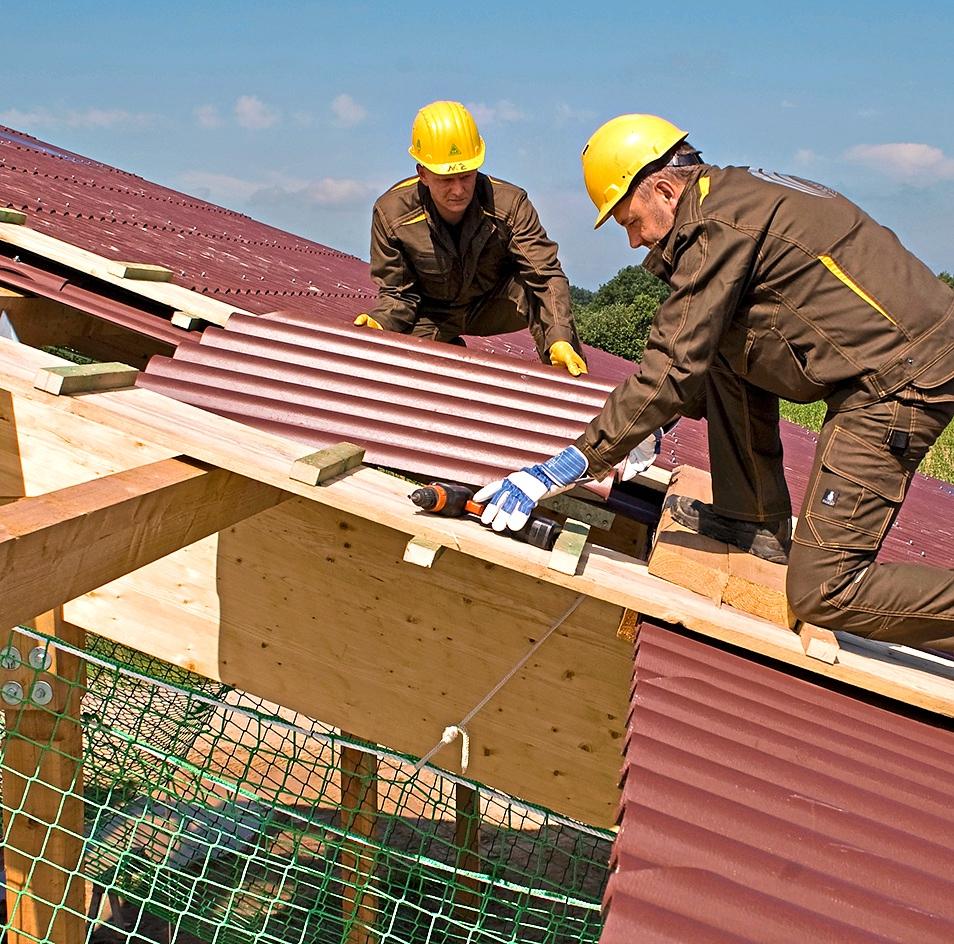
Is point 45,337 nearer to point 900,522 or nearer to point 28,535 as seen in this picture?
point 28,535

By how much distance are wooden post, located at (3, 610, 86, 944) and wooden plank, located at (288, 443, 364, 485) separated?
163cm

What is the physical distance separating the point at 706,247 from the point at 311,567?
6.19 ft

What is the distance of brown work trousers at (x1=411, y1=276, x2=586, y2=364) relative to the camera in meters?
5.89

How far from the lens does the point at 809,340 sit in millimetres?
3021

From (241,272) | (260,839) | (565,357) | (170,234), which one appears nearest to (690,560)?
(565,357)

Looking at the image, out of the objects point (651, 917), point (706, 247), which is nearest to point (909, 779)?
point (651, 917)

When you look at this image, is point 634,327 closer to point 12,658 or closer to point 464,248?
point 464,248

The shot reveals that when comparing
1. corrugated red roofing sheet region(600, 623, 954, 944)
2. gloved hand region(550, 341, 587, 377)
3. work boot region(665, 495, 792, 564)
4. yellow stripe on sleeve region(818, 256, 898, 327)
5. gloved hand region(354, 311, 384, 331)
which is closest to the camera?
corrugated red roofing sheet region(600, 623, 954, 944)

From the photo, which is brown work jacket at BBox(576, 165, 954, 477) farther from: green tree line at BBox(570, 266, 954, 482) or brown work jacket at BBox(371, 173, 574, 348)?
green tree line at BBox(570, 266, 954, 482)

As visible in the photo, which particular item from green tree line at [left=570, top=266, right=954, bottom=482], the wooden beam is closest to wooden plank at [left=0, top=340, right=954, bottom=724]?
Result: the wooden beam

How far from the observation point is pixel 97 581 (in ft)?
8.70

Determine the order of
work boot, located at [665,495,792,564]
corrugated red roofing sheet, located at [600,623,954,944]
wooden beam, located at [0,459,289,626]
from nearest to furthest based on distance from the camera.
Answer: corrugated red roofing sheet, located at [600,623,954,944], wooden beam, located at [0,459,289,626], work boot, located at [665,495,792,564]

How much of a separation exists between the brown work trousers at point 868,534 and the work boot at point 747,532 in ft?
1.63

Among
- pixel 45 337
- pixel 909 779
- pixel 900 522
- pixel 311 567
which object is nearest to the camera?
pixel 909 779
